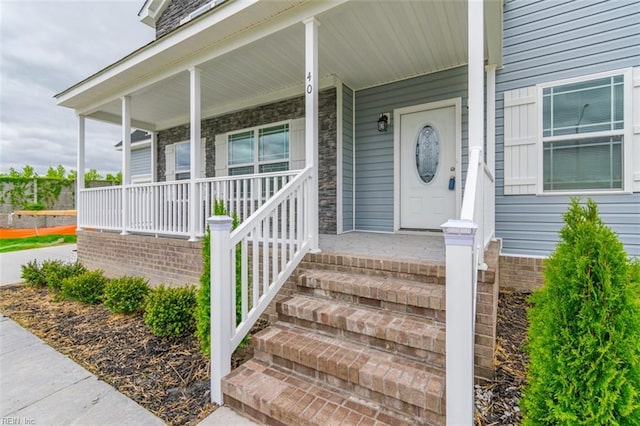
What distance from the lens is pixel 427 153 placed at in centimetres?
491

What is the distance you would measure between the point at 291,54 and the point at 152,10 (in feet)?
19.7

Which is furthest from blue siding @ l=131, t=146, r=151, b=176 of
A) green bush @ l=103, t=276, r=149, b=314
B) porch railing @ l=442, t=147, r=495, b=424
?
porch railing @ l=442, t=147, r=495, b=424

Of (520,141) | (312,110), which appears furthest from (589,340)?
(520,141)

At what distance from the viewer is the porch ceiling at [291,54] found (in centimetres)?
345

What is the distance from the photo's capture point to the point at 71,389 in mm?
2357

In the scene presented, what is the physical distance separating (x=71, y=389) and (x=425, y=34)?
5.13 meters

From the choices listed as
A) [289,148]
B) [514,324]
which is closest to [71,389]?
[514,324]

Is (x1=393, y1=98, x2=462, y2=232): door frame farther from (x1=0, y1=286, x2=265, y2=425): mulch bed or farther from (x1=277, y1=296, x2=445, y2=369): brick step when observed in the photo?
(x1=0, y1=286, x2=265, y2=425): mulch bed

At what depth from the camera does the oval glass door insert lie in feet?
15.9

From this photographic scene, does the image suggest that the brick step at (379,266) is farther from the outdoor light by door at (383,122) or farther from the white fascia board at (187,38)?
the outdoor light by door at (383,122)

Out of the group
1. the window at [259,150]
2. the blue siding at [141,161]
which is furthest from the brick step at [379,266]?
the blue siding at [141,161]

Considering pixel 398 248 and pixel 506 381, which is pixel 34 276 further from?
pixel 506 381

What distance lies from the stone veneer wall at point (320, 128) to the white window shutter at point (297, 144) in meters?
0.16

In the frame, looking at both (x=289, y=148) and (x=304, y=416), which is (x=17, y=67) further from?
(x=304, y=416)
